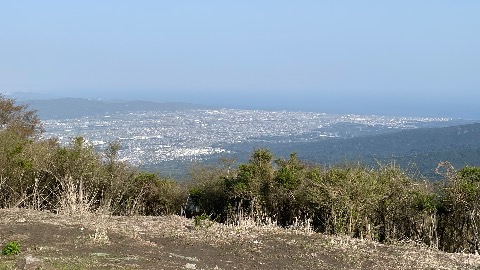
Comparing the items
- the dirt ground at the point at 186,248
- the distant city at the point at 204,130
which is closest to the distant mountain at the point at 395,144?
the distant city at the point at 204,130

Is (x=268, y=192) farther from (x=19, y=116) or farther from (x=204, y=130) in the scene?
(x=204, y=130)

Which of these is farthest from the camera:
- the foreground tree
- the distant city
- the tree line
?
the distant city

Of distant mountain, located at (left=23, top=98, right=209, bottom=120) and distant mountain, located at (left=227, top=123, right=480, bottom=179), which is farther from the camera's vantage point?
distant mountain, located at (left=23, top=98, right=209, bottom=120)

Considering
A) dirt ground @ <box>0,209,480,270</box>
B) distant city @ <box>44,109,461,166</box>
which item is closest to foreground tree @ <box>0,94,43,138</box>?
distant city @ <box>44,109,461,166</box>

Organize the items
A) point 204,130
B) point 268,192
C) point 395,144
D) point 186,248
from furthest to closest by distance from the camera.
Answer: point 204,130, point 395,144, point 268,192, point 186,248

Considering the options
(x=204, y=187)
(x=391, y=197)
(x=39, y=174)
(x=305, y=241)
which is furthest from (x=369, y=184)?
(x=39, y=174)

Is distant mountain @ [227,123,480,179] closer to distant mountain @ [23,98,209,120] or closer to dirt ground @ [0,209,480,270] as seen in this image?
dirt ground @ [0,209,480,270]

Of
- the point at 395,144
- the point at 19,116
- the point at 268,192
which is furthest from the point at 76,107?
the point at 268,192

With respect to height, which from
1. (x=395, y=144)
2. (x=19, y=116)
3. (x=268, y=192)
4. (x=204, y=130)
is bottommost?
(x=204, y=130)
